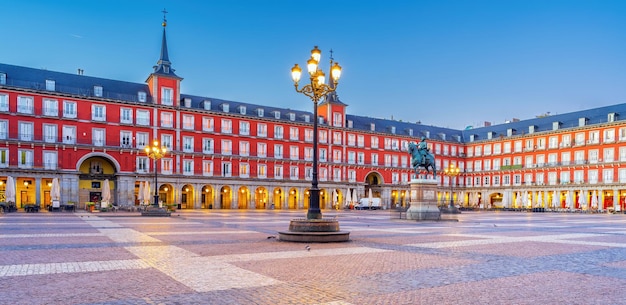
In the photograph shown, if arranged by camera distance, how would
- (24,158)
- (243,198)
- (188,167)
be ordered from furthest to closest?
(243,198), (188,167), (24,158)

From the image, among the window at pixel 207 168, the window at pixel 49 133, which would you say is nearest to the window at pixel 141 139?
the window at pixel 207 168

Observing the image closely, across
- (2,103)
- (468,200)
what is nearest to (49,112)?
(2,103)

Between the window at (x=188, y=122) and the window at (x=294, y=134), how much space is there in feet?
47.4

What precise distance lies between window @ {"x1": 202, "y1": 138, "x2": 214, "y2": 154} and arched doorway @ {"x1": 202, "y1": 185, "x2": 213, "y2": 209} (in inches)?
184

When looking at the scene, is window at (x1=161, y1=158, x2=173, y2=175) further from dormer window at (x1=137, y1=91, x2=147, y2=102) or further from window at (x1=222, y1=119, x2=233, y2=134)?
window at (x1=222, y1=119, x2=233, y2=134)

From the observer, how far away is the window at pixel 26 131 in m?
50.2

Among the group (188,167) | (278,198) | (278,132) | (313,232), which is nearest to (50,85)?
(188,167)

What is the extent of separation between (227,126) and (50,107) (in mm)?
20768

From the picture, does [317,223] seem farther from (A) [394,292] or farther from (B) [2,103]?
(B) [2,103]

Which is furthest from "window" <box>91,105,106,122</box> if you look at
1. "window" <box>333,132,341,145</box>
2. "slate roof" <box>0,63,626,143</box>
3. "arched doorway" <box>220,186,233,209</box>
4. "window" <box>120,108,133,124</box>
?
"window" <box>333,132,341,145</box>

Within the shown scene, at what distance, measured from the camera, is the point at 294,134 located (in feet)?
227

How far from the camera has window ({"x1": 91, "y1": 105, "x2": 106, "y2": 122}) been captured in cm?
5406

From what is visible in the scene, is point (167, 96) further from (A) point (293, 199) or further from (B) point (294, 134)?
(A) point (293, 199)

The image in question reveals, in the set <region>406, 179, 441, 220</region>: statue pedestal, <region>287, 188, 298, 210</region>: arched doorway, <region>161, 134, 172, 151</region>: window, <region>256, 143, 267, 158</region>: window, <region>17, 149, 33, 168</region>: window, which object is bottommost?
<region>287, 188, 298, 210</region>: arched doorway
